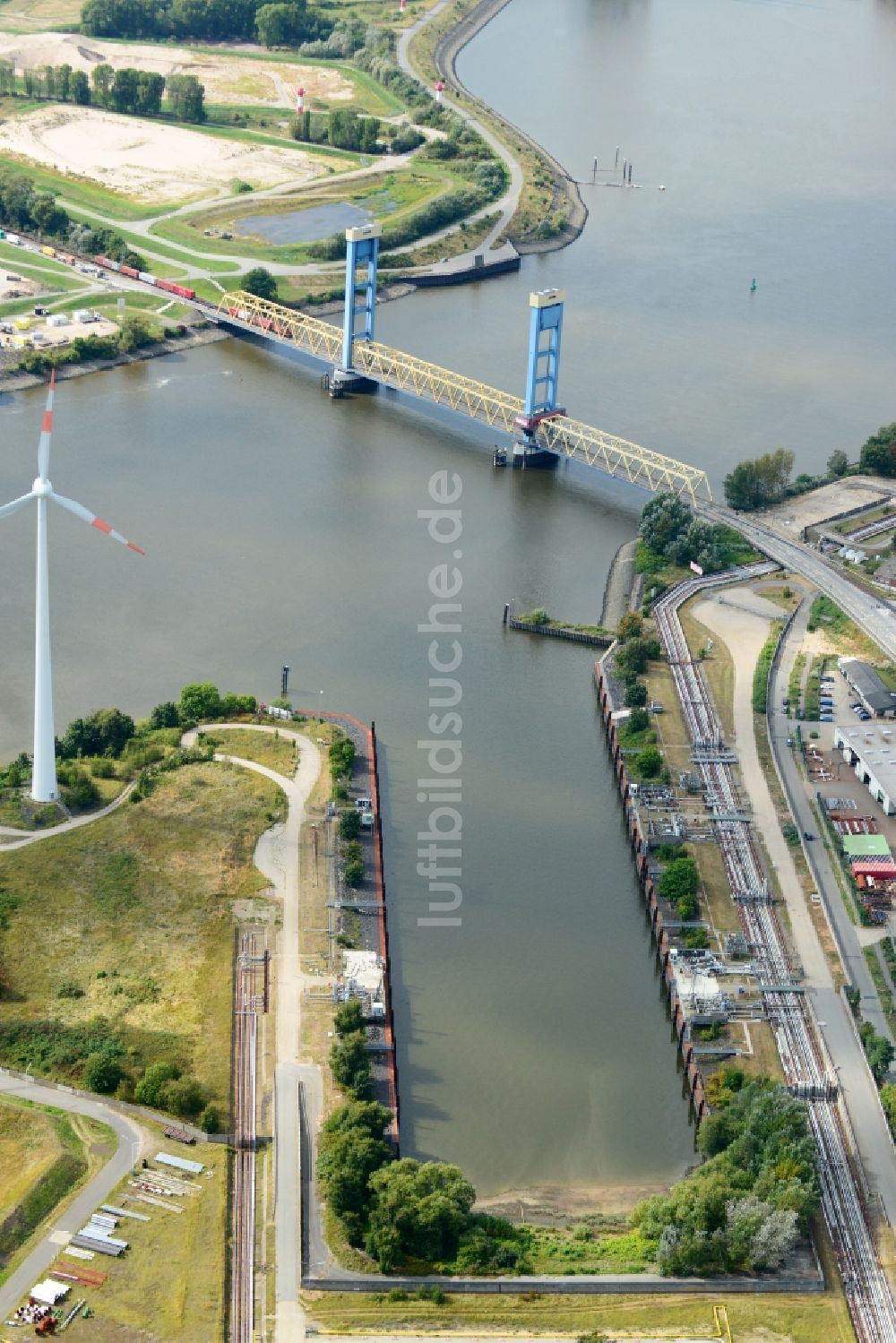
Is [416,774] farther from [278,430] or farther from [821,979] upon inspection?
[278,430]

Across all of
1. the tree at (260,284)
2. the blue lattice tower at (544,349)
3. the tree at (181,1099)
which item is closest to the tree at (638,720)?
the tree at (181,1099)

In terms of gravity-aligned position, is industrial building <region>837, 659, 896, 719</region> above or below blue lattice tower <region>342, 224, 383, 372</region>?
below

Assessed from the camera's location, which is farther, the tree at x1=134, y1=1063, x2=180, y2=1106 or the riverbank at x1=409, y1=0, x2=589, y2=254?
the riverbank at x1=409, y1=0, x2=589, y2=254

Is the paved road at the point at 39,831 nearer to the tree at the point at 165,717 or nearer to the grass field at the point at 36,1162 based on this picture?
the tree at the point at 165,717

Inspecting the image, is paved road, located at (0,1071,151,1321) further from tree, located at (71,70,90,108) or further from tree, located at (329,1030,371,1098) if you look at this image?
tree, located at (71,70,90,108)

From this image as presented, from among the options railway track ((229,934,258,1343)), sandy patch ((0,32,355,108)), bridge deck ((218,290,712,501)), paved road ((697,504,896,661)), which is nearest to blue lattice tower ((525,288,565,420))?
bridge deck ((218,290,712,501))

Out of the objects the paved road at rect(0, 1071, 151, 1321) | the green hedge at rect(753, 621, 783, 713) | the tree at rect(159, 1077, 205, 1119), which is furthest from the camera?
the green hedge at rect(753, 621, 783, 713)

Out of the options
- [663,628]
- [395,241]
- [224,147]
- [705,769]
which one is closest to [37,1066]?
[705,769]
